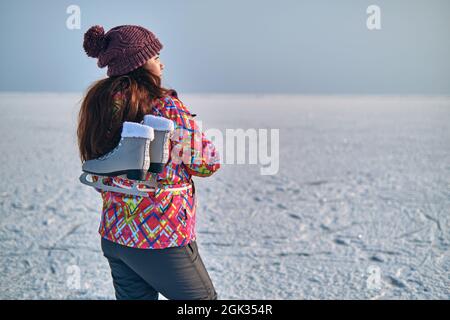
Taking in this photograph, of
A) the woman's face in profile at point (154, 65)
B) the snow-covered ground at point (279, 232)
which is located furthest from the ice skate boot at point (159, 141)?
the snow-covered ground at point (279, 232)

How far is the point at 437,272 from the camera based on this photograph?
303 cm

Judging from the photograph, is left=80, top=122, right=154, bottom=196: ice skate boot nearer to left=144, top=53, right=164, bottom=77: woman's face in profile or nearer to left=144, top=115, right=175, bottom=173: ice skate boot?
left=144, top=115, right=175, bottom=173: ice skate boot

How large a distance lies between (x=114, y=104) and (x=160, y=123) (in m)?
0.16

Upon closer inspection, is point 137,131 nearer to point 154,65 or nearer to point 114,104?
point 114,104

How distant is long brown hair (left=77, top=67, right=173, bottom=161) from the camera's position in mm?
1373

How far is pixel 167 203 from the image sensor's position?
4.68 ft

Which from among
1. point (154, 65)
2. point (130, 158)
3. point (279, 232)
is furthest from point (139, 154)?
point (279, 232)

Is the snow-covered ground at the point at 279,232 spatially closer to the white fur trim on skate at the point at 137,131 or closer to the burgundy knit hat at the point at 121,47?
the burgundy knit hat at the point at 121,47

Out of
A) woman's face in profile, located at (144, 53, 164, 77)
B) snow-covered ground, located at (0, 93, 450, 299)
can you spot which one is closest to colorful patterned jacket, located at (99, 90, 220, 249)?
woman's face in profile, located at (144, 53, 164, 77)

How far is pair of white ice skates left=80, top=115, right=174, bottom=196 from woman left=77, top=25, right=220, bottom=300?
0.14 feet

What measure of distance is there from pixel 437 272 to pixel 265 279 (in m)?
1.11

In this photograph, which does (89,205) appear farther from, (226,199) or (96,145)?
(96,145)

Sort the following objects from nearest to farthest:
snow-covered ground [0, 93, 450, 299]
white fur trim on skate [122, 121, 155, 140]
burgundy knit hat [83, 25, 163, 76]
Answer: white fur trim on skate [122, 121, 155, 140] → burgundy knit hat [83, 25, 163, 76] → snow-covered ground [0, 93, 450, 299]

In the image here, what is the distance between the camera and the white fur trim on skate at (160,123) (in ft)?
4.37
